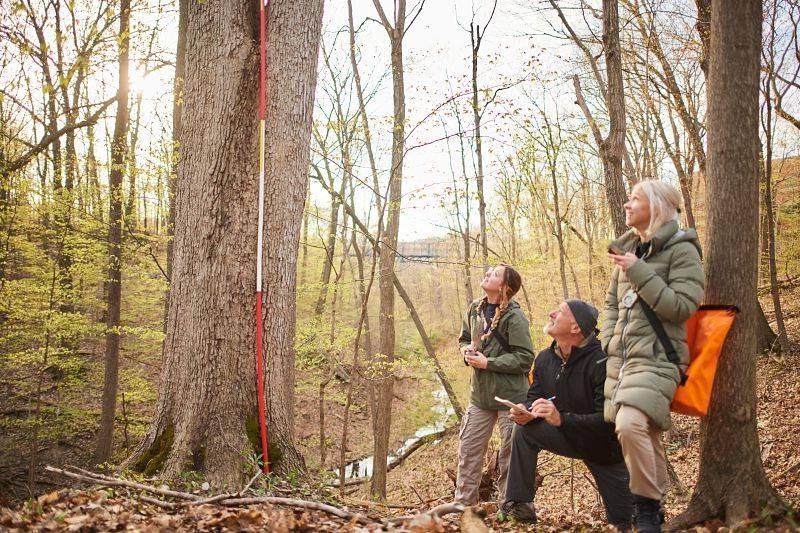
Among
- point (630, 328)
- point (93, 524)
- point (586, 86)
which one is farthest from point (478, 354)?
point (586, 86)

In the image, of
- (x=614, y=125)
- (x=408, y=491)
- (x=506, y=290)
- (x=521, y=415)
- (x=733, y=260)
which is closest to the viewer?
(x=733, y=260)

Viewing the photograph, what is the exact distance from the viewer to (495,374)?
176 inches

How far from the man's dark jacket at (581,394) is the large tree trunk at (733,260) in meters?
0.58

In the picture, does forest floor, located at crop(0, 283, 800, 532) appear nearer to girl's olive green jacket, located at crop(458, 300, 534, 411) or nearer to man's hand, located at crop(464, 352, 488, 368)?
girl's olive green jacket, located at crop(458, 300, 534, 411)

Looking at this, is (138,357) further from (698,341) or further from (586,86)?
(698,341)

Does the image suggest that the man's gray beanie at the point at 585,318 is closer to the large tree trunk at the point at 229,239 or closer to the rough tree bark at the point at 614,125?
the large tree trunk at the point at 229,239

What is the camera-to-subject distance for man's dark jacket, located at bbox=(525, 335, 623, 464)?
3.46 meters

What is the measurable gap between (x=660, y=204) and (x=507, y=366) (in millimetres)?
1811

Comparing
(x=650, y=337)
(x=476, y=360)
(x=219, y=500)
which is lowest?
(x=219, y=500)

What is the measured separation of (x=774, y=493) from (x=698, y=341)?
1037mm

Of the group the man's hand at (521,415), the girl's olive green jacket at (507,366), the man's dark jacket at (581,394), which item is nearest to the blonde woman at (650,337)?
the man's dark jacket at (581,394)

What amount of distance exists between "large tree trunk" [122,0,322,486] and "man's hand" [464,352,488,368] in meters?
1.53

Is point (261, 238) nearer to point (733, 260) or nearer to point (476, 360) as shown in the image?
point (476, 360)

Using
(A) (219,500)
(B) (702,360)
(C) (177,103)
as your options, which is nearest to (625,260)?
(B) (702,360)
